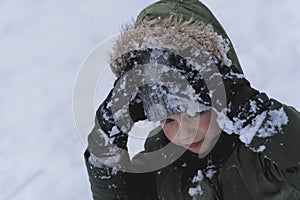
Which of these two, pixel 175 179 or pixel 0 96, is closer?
pixel 175 179

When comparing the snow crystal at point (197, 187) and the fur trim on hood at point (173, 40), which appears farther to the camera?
the snow crystal at point (197, 187)

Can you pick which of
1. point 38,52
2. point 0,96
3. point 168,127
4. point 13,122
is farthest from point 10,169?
point 168,127

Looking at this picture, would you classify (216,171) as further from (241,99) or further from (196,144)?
(241,99)

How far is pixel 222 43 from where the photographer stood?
106cm

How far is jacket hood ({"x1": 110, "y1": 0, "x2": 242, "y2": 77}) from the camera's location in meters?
1.00

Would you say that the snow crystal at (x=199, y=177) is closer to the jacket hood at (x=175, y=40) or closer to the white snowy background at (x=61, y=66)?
the jacket hood at (x=175, y=40)

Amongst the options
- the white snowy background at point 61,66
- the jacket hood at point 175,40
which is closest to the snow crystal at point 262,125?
the jacket hood at point 175,40

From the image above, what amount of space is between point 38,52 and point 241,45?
765mm

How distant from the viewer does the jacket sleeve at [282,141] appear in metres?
0.96

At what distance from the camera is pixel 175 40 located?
3.30ft

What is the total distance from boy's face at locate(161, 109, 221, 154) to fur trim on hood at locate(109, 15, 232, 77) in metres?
0.11

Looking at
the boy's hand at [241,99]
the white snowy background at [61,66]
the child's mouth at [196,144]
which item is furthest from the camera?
the white snowy background at [61,66]

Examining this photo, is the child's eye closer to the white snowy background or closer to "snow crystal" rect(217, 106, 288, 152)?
"snow crystal" rect(217, 106, 288, 152)

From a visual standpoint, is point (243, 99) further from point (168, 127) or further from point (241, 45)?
point (241, 45)
